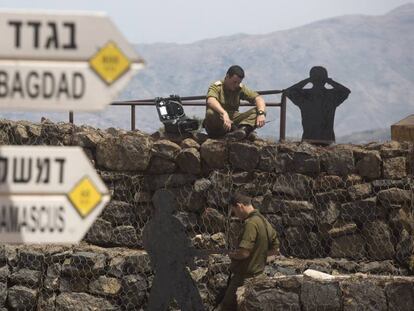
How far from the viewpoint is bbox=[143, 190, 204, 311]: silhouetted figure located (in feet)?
41.9

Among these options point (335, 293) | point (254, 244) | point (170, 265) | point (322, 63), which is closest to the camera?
point (335, 293)

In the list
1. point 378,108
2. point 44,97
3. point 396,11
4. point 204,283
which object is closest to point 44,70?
point 44,97

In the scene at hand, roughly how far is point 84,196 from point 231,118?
7964 mm

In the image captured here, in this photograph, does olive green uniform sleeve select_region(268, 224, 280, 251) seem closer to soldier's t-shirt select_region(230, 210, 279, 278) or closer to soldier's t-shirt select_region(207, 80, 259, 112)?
soldier's t-shirt select_region(230, 210, 279, 278)

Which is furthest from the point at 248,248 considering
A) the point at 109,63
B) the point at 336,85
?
the point at 109,63

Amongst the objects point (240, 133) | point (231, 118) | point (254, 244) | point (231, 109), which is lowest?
point (254, 244)

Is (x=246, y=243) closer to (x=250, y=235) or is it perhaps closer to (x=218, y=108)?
(x=250, y=235)

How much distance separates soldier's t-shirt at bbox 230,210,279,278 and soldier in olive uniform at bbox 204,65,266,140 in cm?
205

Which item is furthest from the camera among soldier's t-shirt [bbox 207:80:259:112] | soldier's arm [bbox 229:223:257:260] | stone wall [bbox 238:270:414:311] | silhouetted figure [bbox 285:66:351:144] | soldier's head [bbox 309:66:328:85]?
silhouetted figure [bbox 285:66:351:144]

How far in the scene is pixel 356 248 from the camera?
45.1ft

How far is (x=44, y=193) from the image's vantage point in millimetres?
5680

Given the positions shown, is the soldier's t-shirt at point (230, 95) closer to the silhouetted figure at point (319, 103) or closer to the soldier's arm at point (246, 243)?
the silhouetted figure at point (319, 103)

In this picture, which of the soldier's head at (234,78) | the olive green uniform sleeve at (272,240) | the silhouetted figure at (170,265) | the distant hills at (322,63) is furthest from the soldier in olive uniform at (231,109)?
the distant hills at (322,63)

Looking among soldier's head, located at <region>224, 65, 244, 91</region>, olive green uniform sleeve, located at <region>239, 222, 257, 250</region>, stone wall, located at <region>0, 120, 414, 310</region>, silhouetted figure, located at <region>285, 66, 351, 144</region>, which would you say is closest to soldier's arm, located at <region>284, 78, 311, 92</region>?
silhouetted figure, located at <region>285, 66, 351, 144</region>
